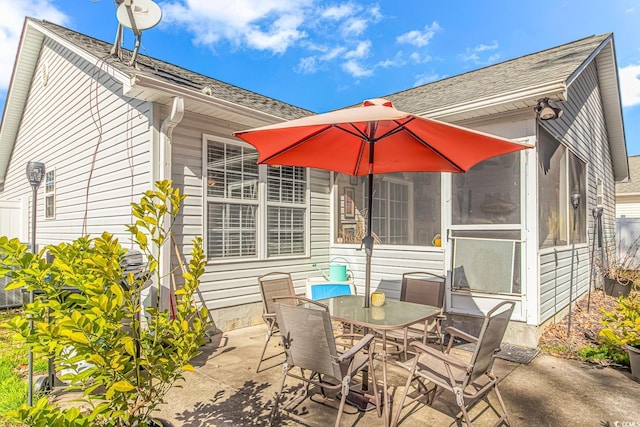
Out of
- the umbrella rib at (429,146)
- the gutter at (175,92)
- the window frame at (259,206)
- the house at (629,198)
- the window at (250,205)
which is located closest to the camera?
the umbrella rib at (429,146)

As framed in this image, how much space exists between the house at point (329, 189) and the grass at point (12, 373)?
156 cm

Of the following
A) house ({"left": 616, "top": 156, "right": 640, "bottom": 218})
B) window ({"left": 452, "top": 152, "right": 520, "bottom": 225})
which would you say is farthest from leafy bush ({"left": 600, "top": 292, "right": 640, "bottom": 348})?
house ({"left": 616, "top": 156, "right": 640, "bottom": 218})

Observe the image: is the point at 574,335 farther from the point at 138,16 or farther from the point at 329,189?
the point at 138,16

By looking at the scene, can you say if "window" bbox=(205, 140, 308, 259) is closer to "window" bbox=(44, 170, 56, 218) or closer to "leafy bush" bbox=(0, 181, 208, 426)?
Answer: "leafy bush" bbox=(0, 181, 208, 426)

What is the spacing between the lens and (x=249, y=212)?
5.20m

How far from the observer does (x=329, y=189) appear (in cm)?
634

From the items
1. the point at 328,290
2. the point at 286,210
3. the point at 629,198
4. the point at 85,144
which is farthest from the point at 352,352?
the point at 629,198

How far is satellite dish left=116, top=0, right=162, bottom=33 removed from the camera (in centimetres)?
486

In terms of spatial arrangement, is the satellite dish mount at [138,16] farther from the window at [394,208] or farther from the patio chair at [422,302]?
the patio chair at [422,302]

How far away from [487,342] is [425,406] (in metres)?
0.90

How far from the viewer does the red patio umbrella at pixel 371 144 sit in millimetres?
2756

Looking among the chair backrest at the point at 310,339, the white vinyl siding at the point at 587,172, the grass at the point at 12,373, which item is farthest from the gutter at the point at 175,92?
the white vinyl siding at the point at 587,172

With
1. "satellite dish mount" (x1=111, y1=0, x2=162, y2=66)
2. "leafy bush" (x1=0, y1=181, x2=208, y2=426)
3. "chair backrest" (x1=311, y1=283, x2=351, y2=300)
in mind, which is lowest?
"chair backrest" (x1=311, y1=283, x2=351, y2=300)

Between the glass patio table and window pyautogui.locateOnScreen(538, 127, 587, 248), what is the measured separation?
218 cm
